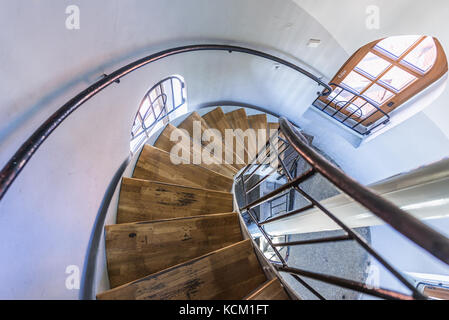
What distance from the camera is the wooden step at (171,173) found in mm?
1649

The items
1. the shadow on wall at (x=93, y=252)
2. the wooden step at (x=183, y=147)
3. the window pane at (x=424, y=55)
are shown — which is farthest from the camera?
the window pane at (x=424, y=55)

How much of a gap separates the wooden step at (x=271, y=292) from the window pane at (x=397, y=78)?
11.0 ft

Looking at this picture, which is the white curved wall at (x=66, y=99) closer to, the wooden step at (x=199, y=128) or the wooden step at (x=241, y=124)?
the wooden step at (x=199, y=128)

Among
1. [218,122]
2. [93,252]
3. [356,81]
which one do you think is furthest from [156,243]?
[356,81]

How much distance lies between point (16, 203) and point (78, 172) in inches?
12.5

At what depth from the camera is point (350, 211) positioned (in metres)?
0.86

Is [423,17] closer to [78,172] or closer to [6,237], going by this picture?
[78,172]

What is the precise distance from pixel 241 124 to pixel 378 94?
2283 millimetres

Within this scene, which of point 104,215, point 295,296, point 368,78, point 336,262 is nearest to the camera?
point 295,296

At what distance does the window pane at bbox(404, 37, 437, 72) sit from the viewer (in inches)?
94.7

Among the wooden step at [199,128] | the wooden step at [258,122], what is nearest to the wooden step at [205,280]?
the wooden step at [199,128]

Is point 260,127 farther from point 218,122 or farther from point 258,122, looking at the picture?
point 218,122

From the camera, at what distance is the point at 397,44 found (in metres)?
2.60
